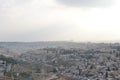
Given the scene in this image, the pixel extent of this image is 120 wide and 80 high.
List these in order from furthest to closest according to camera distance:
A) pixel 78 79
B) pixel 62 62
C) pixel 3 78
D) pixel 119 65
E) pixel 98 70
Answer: pixel 62 62
pixel 119 65
pixel 98 70
pixel 78 79
pixel 3 78

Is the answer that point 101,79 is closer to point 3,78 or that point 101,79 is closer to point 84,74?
point 84,74

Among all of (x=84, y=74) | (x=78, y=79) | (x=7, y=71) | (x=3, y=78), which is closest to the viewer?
(x=3, y=78)

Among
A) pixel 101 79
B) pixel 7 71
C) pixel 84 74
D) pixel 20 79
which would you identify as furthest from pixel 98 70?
pixel 20 79

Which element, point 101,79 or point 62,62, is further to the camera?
point 62,62

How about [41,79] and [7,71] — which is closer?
[41,79]

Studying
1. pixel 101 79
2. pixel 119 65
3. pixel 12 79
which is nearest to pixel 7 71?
pixel 12 79

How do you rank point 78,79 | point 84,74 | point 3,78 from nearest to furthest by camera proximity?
point 3,78 < point 78,79 < point 84,74

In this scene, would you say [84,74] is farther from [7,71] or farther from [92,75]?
[7,71]

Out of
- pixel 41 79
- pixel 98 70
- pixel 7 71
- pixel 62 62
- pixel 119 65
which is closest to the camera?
pixel 41 79
